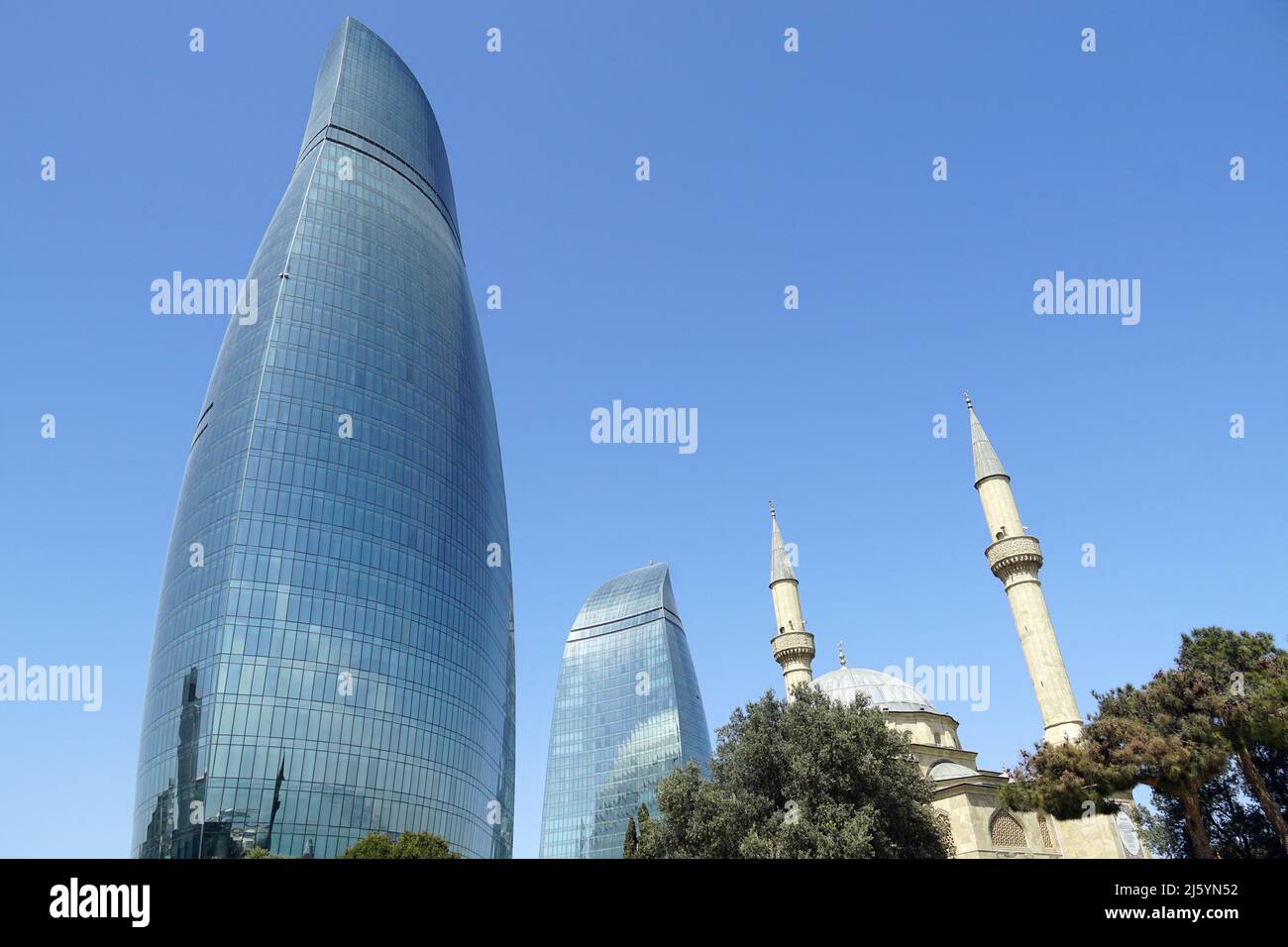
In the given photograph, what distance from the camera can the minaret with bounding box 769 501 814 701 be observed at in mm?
71500

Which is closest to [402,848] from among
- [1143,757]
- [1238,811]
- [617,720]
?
[1143,757]

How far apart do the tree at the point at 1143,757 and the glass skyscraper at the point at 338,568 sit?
188 ft

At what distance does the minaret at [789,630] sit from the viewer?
71.5 meters

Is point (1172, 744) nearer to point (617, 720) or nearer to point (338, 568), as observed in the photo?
point (338, 568)

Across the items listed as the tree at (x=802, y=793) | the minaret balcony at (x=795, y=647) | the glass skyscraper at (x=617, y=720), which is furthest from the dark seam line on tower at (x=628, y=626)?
the tree at (x=802, y=793)

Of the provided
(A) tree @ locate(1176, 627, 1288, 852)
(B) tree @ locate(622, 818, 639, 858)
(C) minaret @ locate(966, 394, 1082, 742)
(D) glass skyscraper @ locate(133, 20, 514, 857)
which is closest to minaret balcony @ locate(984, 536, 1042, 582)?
(C) minaret @ locate(966, 394, 1082, 742)

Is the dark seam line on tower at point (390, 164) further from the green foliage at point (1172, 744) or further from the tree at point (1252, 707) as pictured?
the tree at point (1252, 707)

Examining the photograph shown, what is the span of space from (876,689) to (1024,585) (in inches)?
824

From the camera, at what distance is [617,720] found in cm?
16525

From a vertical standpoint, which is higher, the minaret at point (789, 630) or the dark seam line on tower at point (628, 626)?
the dark seam line on tower at point (628, 626)

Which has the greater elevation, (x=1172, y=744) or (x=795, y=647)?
(x=795, y=647)
